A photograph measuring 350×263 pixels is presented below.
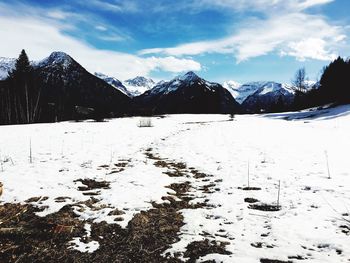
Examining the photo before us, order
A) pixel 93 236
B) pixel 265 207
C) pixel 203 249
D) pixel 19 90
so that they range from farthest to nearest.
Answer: pixel 19 90, pixel 265 207, pixel 93 236, pixel 203 249

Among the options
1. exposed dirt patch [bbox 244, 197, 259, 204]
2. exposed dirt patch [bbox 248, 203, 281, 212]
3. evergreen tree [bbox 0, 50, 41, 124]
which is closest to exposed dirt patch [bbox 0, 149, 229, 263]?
exposed dirt patch [bbox 244, 197, 259, 204]

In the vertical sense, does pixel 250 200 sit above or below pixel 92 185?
below

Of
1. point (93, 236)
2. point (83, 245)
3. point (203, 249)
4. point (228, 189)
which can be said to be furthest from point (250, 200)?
point (83, 245)

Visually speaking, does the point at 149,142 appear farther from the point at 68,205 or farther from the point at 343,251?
the point at 343,251

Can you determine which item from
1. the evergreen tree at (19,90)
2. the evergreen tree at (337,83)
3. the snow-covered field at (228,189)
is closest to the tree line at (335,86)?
the evergreen tree at (337,83)

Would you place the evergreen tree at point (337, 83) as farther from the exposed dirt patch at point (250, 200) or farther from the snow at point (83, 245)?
the snow at point (83, 245)

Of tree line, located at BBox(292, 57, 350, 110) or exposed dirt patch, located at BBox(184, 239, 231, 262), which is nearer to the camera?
exposed dirt patch, located at BBox(184, 239, 231, 262)

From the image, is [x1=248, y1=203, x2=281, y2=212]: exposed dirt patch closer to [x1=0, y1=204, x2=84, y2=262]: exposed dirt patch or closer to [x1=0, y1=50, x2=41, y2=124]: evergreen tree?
[x1=0, y1=204, x2=84, y2=262]: exposed dirt patch

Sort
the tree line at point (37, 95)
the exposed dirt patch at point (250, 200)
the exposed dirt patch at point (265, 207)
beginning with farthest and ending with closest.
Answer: the tree line at point (37, 95)
the exposed dirt patch at point (250, 200)
the exposed dirt patch at point (265, 207)

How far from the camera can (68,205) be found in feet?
25.4

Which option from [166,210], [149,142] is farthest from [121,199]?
[149,142]

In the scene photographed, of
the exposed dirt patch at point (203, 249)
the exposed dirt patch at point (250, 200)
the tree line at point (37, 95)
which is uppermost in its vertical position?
the tree line at point (37, 95)

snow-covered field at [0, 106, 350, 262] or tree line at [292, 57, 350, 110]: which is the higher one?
tree line at [292, 57, 350, 110]

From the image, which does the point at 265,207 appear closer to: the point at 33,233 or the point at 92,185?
the point at 92,185
